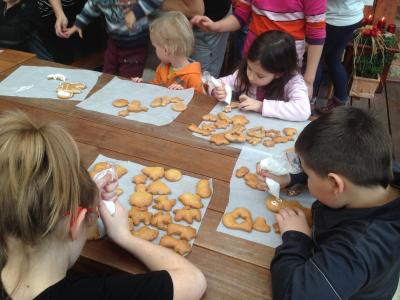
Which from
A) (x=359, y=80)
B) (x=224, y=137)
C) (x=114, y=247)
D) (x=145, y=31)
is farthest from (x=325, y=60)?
(x=114, y=247)

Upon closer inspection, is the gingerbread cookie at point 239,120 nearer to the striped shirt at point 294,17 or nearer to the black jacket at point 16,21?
the striped shirt at point 294,17

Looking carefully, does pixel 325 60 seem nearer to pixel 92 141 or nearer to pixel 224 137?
pixel 224 137

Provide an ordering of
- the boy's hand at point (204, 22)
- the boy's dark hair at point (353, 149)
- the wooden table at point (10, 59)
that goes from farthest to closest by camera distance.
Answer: the boy's hand at point (204, 22), the wooden table at point (10, 59), the boy's dark hair at point (353, 149)

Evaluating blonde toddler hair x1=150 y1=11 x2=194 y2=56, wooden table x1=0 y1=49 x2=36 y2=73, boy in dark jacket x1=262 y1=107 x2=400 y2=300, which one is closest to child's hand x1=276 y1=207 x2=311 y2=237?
boy in dark jacket x1=262 y1=107 x2=400 y2=300

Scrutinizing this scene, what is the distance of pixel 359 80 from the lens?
356 cm

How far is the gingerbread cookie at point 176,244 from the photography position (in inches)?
41.8

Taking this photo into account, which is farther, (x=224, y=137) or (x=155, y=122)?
(x=155, y=122)

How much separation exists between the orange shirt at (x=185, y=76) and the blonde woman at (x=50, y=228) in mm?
1268

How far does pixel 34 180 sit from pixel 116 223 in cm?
36

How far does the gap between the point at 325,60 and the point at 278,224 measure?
2276 millimetres

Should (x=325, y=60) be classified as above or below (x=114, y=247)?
below

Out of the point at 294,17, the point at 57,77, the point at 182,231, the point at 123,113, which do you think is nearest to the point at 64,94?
the point at 57,77

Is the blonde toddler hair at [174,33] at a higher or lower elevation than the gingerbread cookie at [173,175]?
higher

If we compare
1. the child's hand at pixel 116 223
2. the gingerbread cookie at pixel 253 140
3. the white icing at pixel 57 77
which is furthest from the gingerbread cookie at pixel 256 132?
the white icing at pixel 57 77
